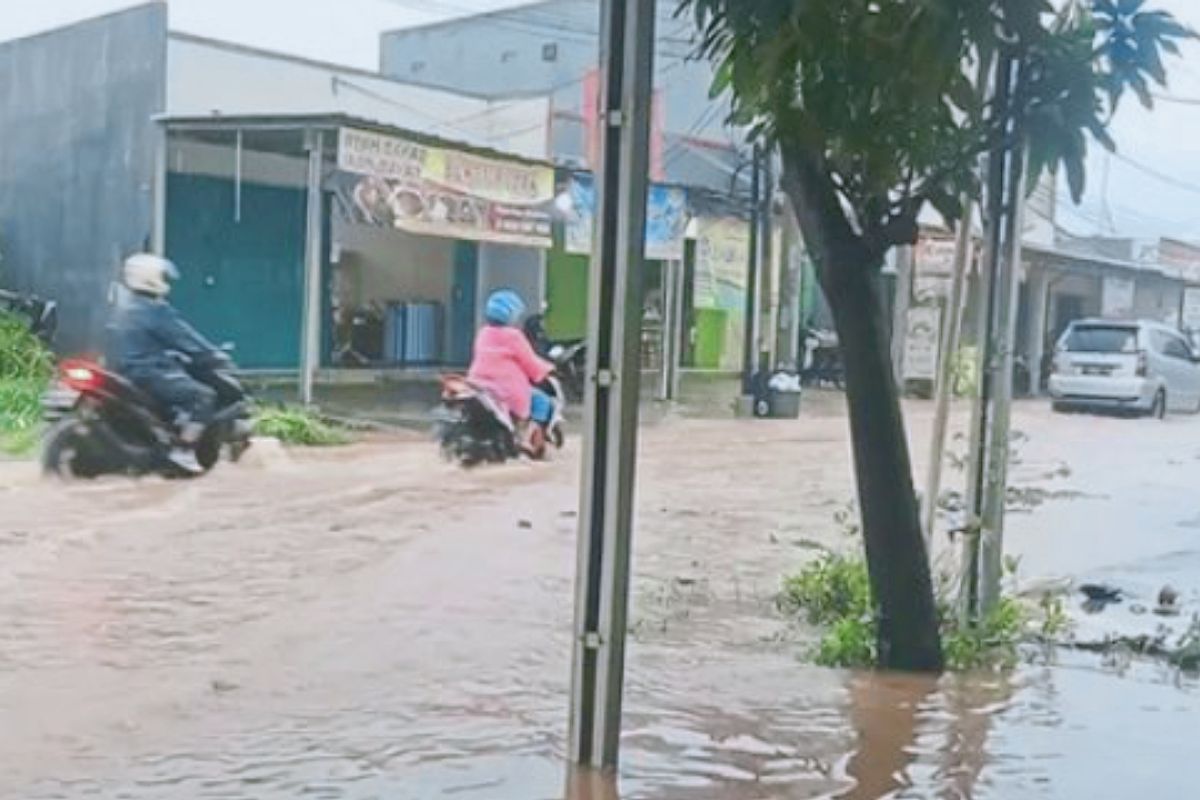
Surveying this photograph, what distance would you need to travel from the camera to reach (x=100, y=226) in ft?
61.3

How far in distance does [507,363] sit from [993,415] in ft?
22.7

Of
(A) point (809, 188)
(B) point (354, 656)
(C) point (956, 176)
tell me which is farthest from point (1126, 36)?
(B) point (354, 656)

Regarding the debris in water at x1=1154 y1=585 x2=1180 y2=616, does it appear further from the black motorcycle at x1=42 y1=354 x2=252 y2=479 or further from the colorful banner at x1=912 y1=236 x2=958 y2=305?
the colorful banner at x1=912 y1=236 x2=958 y2=305

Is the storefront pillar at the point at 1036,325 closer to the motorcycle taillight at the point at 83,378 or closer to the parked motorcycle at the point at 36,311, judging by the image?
the parked motorcycle at the point at 36,311

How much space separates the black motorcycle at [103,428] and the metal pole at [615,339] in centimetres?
715

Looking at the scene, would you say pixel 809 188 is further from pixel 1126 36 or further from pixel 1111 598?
pixel 1111 598

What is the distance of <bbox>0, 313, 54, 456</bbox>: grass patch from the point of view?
13.0 m

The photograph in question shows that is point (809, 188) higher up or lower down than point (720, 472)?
higher up

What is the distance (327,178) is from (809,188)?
13.3m

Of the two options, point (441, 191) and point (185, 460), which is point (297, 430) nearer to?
point (185, 460)

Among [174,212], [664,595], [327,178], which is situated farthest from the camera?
[174,212]

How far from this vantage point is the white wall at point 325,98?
1872 cm

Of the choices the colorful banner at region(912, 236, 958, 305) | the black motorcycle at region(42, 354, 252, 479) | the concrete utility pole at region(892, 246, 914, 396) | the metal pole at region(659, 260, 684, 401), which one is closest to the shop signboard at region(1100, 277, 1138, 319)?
the colorful banner at region(912, 236, 958, 305)

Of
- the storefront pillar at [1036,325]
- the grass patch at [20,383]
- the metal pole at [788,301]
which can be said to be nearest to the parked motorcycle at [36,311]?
the grass patch at [20,383]
